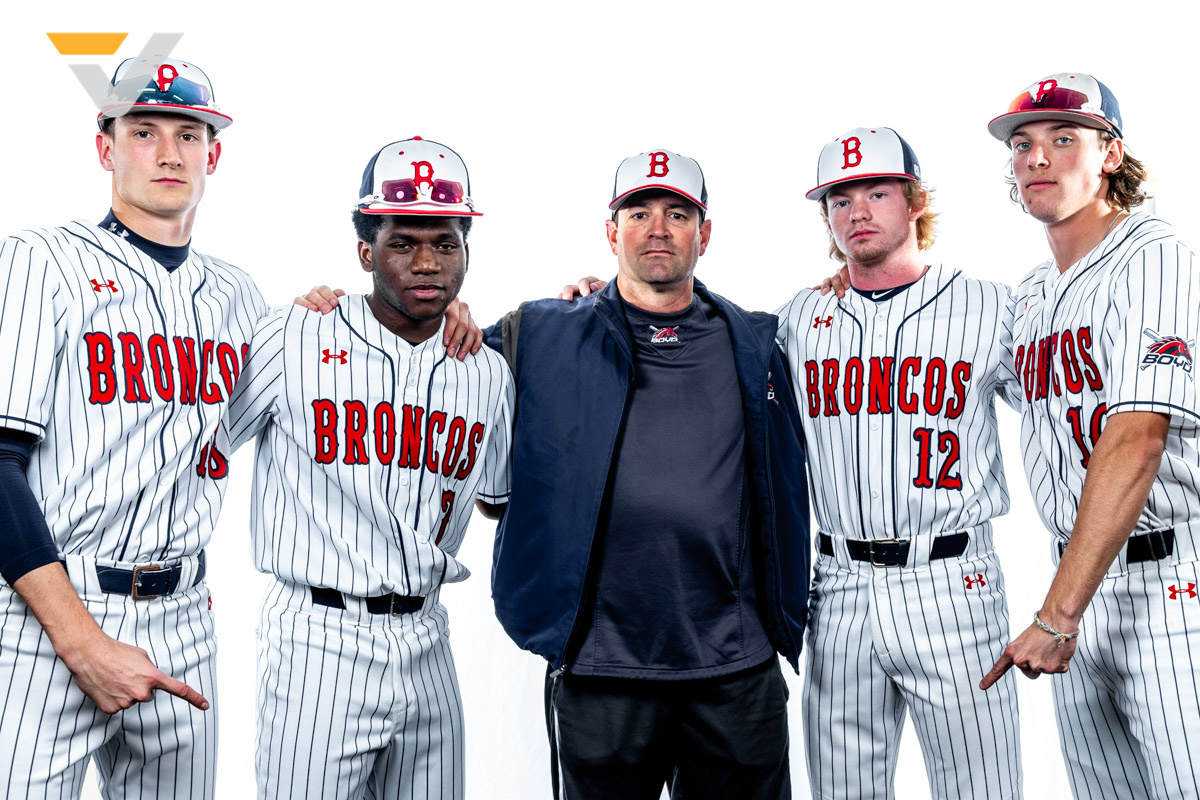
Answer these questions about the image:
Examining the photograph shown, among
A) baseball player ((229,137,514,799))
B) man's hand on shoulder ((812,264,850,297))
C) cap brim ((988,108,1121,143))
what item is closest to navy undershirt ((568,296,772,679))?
baseball player ((229,137,514,799))

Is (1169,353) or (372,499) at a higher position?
(1169,353)

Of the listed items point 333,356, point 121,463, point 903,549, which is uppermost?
point 333,356

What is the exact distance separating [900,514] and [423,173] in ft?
4.63

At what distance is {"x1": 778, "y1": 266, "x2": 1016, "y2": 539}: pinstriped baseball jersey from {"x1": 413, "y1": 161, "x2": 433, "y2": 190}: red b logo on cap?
3.48 feet

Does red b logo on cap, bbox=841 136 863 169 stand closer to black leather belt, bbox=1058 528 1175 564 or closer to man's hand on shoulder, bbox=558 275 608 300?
man's hand on shoulder, bbox=558 275 608 300

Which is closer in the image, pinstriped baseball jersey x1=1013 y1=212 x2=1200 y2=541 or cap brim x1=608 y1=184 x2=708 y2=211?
pinstriped baseball jersey x1=1013 y1=212 x2=1200 y2=541

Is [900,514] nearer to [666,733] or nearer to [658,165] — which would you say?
[666,733]

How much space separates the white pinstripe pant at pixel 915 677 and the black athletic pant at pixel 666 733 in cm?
18

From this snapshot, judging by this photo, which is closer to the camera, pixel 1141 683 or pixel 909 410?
pixel 1141 683

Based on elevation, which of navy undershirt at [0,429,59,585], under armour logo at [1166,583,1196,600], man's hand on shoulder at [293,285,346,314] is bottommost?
under armour logo at [1166,583,1196,600]

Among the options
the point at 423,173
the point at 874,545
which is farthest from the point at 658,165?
the point at 874,545

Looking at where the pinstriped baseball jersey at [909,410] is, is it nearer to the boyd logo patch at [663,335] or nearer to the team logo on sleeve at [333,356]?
the boyd logo patch at [663,335]

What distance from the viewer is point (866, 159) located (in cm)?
262

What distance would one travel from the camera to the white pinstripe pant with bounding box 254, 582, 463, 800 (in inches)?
85.3
